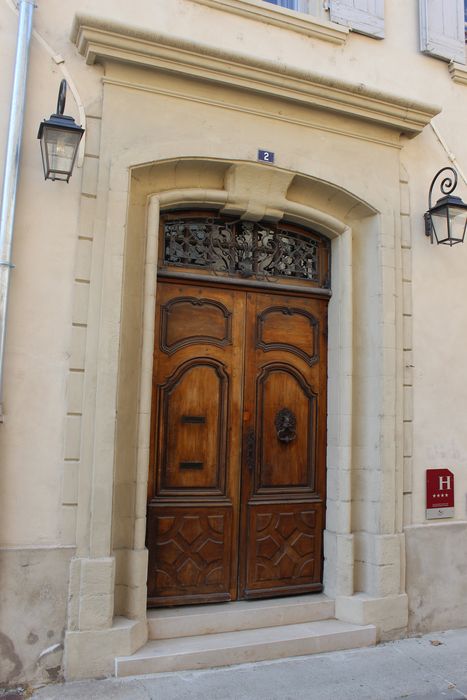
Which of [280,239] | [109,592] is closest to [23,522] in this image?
[109,592]

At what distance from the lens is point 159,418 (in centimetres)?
490

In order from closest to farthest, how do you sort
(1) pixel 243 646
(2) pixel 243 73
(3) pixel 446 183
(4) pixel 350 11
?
(1) pixel 243 646 < (2) pixel 243 73 < (4) pixel 350 11 < (3) pixel 446 183

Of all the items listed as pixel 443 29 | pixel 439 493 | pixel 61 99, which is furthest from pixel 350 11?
pixel 439 493

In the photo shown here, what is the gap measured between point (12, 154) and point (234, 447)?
9.20 ft

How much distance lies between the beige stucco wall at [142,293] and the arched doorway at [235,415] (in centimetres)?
26

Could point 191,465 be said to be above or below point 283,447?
below

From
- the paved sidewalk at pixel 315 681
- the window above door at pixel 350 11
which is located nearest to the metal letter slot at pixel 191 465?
the paved sidewalk at pixel 315 681

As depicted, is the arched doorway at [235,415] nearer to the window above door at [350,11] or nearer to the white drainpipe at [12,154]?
the white drainpipe at [12,154]

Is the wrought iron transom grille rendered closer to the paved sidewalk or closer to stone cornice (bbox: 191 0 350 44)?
stone cornice (bbox: 191 0 350 44)

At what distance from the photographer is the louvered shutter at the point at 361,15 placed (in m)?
5.57

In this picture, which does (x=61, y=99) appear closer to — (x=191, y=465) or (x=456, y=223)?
(x=191, y=465)

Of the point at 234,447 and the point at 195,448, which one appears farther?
the point at 234,447

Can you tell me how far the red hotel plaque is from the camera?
5453 mm

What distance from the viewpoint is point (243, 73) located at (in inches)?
194
